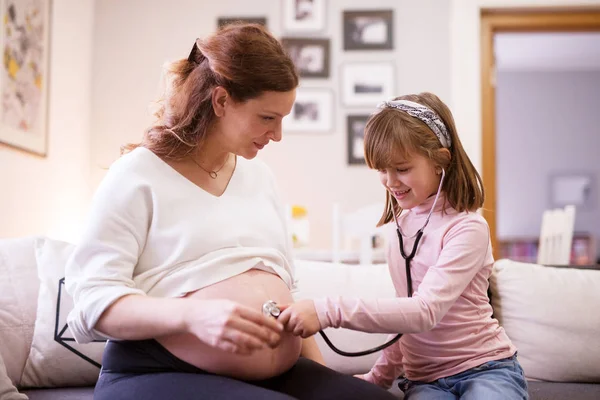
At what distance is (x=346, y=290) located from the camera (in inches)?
75.6

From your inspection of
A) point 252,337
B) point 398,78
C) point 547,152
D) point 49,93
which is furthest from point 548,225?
point 547,152

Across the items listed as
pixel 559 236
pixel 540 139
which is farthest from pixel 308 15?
pixel 540 139

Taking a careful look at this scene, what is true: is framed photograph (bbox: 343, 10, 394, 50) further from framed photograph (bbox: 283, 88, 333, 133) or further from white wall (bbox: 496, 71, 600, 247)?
white wall (bbox: 496, 71, 600, 247)

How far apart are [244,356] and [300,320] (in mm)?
118

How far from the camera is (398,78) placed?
4141 millimetres

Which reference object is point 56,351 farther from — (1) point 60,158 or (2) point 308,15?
(2) point 308,15

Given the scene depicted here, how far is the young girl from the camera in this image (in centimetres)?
129

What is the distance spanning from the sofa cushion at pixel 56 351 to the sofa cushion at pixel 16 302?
0.03 meters

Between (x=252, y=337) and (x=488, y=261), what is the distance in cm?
63

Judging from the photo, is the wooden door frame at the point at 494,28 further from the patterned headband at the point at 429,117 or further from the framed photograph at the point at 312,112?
the patterned headband at the point at 429,117

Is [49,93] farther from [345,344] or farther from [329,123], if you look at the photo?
[345,344]

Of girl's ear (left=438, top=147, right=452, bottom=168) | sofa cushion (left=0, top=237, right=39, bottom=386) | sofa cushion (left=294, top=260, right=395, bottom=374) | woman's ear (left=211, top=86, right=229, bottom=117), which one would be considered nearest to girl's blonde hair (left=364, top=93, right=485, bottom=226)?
girl's ear (left=438, top=147, right=452, bottom=168)

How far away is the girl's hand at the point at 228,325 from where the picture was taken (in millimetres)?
988

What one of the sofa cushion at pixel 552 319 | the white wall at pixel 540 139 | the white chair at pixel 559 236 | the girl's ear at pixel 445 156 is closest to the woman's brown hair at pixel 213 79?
the girl's ear at pixel 445 156
